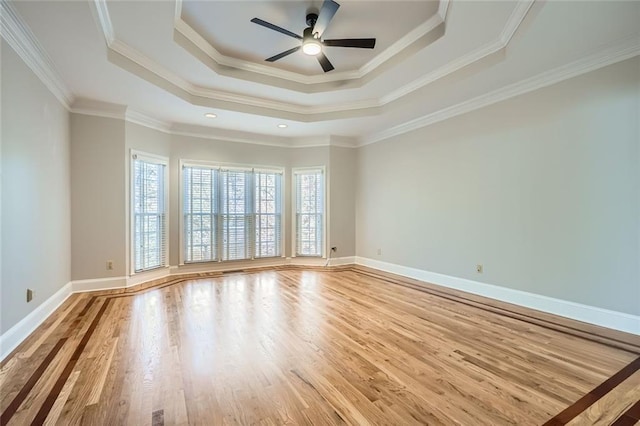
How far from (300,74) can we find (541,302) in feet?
14.2

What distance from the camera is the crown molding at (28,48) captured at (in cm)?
240

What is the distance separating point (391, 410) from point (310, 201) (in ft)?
16.3

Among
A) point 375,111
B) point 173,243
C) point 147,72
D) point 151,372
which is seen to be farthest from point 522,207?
point 173,243

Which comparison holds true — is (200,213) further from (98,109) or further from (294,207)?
(98,109)

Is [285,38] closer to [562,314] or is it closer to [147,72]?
[147,72]

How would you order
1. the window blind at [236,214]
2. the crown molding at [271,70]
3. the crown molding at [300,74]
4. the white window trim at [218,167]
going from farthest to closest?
the window blind at [236,214] → the white window trim at [218,167] → the crown molding at [300,74] → the crown molding at [271,70]

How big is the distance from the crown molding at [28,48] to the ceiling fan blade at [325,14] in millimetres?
2473

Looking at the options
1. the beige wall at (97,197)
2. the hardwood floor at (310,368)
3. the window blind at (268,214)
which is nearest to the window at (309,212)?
the window blind at (268,214)

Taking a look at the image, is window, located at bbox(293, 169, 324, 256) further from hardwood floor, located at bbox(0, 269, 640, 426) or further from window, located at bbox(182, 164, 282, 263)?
hardwood floor, located at bbox(0, 269, 640, 426)

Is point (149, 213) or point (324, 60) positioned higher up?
point (324, 60)

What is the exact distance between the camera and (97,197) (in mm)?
4418

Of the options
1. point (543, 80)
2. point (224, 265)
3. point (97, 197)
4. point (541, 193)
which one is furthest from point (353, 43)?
point (224, 265)

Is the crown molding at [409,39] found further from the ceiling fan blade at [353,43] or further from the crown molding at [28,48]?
the crown molding at [28,48]

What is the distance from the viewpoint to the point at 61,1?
7.58 feet
